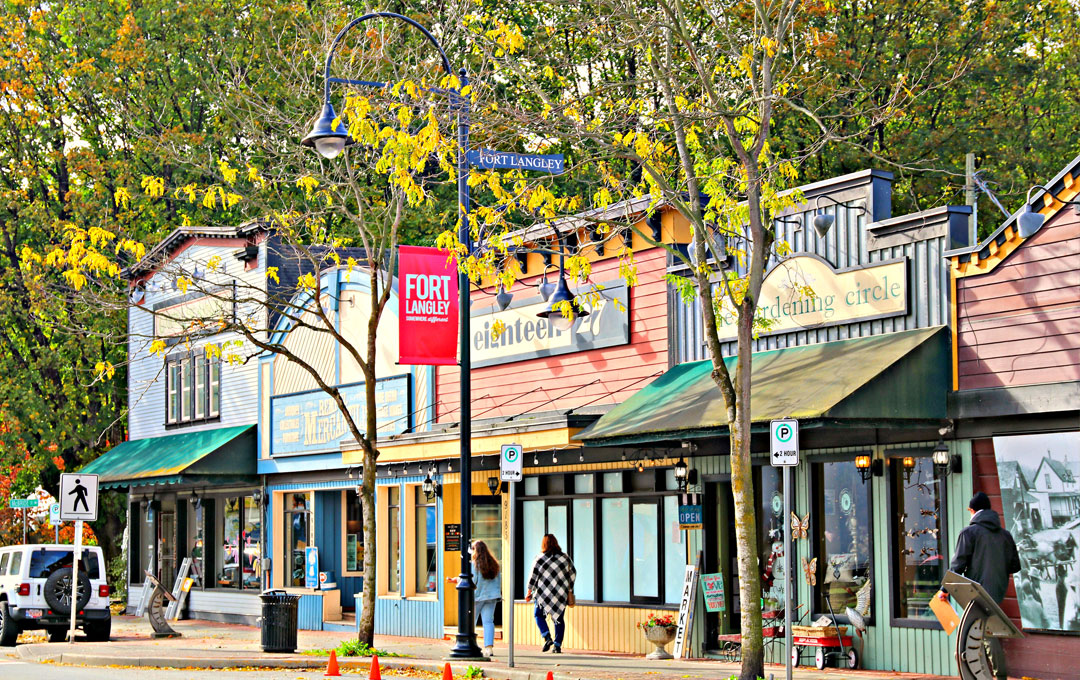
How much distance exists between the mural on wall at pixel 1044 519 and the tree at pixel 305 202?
280 inches

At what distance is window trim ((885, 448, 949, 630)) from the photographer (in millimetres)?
15898

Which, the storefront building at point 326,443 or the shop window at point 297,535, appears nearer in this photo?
the storefront building at point 326,443

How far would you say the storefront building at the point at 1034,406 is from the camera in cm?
1459

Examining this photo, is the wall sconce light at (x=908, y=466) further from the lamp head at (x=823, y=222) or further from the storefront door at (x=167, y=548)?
the storefront door at (x=167, y=548)

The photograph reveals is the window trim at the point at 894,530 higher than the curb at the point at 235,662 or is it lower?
higher

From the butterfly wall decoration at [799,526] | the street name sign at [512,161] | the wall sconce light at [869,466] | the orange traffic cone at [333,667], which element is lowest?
the orange traffic cone at [333,667]

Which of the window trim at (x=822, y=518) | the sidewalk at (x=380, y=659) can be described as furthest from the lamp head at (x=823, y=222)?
the sidewalk at (x=380, y=659)

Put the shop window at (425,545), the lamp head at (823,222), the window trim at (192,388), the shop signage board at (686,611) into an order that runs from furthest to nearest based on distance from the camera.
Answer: the window trim at (192,388) < the shop window at (425,545) < the shop signage board at (686,611) < the lamp head at (823,222)

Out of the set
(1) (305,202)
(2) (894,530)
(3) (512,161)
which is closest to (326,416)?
(1) (305,202)

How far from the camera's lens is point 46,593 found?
2434 centimetres

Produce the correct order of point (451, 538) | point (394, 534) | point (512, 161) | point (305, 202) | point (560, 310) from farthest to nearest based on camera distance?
1. point (305, 202)
2. point (394, 534)
3. point (451, 538)
4. point (560, 310)
5. point (512, 161)

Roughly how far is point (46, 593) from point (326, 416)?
6486mm

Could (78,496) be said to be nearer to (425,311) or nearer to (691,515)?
(425,311)

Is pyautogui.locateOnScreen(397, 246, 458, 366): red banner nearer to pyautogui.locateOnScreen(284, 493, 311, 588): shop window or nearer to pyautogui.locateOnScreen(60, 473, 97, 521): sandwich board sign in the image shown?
pyautogui.locateOnScreen(60, 473, 97, 521): sandwich board sign
